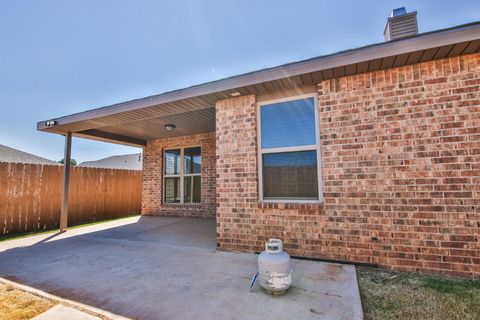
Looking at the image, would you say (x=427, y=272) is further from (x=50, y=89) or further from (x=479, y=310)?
(x=50, y=89)

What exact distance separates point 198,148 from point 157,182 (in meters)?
2.26

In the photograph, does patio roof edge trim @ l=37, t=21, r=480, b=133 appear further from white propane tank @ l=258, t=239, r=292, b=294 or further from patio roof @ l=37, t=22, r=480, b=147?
white propane tank @ l=258, t=239, r=292, b=294

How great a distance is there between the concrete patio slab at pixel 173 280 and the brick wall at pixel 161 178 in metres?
3.51

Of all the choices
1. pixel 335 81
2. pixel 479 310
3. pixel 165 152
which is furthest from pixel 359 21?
pixel 165 152

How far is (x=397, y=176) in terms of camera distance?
123 inches

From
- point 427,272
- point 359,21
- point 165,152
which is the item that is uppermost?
point 359,21

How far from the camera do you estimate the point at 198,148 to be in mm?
8734

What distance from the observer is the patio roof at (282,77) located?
2764 mm

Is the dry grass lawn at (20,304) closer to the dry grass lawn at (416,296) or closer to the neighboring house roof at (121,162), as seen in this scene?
the dry grass lawn at (416,296)

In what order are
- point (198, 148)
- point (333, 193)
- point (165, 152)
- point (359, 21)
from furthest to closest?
point (165, 152), point (198, 148), point (359, 21), point (333, 193)

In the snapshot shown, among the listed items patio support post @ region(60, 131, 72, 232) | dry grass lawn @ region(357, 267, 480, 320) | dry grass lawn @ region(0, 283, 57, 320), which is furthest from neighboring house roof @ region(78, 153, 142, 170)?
dry grass lawn @ region(357, 267, 480, 320)

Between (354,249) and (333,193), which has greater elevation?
(333,193)

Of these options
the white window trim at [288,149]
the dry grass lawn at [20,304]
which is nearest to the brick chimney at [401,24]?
the white window trim at [288,149]

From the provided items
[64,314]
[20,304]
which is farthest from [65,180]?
[64,314]
